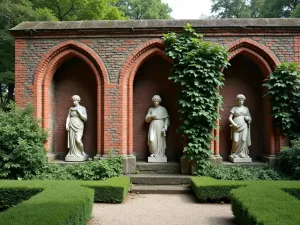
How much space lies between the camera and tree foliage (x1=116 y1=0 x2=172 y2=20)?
2468cm

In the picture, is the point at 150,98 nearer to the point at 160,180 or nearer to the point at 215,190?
the point at 160,180

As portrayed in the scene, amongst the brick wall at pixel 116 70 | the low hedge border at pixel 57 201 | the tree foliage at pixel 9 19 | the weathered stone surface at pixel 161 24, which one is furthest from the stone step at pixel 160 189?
the tree foliage at pixel 9 19

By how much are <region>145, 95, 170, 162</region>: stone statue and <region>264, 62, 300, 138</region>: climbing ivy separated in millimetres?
3292

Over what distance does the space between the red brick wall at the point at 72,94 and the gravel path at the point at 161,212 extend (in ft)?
10.3

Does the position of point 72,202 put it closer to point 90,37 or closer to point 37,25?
point 90,37

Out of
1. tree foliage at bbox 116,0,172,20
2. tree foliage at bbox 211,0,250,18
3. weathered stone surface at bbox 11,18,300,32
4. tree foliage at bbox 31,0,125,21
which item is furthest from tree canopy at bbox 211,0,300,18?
weathered stone surface at bbox 11,18,300,32

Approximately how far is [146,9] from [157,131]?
61.1 ft

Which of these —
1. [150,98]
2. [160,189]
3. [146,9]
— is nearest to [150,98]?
[150,98]

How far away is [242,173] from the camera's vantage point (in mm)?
8164

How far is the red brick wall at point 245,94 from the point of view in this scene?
979cm

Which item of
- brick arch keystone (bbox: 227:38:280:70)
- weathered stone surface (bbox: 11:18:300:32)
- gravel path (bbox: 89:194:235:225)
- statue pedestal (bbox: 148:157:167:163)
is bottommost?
gravel path (bbox: 89:194:235:225)

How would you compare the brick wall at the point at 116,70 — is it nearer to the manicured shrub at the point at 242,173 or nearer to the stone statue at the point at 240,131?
the stone statue at the point at 240,131

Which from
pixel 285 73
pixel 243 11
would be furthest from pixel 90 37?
pixel 243 11

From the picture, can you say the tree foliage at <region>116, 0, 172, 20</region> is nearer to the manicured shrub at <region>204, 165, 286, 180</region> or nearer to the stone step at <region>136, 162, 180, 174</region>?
the stone step at <region>136, 162, 180, 174</region>
